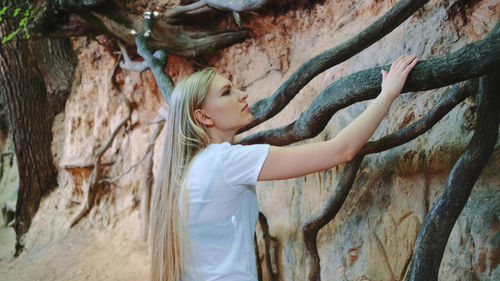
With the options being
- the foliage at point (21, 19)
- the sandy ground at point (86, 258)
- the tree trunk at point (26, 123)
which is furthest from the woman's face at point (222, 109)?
the tree trunk at point (26, 123)

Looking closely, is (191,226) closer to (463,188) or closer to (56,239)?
(463,188)

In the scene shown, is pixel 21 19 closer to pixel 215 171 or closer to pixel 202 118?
pixel 202 118

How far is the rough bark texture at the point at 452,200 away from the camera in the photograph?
182 cm

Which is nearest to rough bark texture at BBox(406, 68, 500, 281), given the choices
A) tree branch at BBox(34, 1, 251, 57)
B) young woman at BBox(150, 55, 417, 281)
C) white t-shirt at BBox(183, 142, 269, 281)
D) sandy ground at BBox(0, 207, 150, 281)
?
young woman at BBox(150, 55, 417, 281)

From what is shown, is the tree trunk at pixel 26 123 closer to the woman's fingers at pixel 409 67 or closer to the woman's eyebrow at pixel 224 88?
the woman's eyebrow at pixel 224 88

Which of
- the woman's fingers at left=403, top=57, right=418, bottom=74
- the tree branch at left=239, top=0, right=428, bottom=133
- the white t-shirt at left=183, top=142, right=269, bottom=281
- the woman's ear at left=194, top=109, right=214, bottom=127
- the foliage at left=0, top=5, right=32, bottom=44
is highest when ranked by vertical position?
the foliage at left=0, top=5, right=32, bottom=44

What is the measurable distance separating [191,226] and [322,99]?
92 centimetres

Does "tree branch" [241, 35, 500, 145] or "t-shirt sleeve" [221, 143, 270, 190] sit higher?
"tree branch" [241, 35, 500, 145]

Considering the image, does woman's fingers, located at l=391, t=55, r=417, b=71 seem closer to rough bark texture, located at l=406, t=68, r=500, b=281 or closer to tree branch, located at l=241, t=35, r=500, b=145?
tree branch, located at l=241, t=35, r=500, b=145

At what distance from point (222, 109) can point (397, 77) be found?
2.30 feet

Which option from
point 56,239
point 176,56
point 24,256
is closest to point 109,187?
point 56,239

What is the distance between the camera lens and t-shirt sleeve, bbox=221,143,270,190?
1.53m

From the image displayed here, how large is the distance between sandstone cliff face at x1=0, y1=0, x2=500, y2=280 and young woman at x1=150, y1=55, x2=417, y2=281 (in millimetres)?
896

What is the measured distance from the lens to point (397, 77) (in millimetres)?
1604
